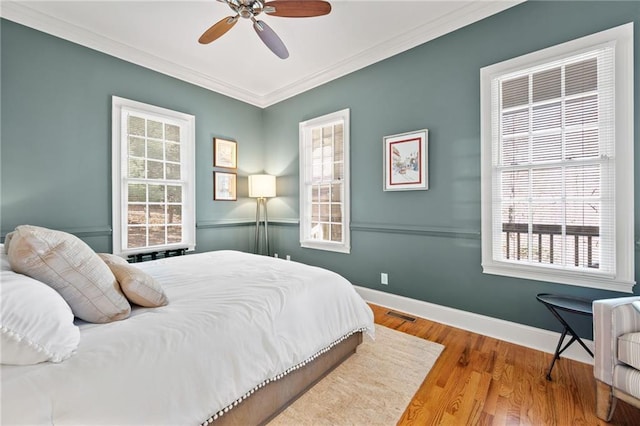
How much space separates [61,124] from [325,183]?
2.91 metres

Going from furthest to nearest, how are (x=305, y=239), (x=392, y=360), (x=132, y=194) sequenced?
(x=305, y=239), (x=132, y=194), (x=392, y=360)

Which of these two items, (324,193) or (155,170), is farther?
(324,193)

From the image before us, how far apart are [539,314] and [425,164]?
64.3 inches

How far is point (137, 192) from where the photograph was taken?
330 centimetres

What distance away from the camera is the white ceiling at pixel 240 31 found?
2.49m

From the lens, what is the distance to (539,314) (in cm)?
226

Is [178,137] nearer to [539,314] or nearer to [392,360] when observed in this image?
[392,360]

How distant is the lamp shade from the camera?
4.20m

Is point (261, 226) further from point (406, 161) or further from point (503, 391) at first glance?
point (503, 391)

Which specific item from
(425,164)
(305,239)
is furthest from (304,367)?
(305,239)

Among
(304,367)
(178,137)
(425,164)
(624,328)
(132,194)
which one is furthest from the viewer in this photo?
(178,137)

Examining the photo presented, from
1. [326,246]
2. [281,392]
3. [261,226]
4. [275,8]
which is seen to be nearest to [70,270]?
[281,392]

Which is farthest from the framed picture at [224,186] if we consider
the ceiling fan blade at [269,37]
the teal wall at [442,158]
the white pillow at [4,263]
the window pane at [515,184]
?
the window pane at [515,184]

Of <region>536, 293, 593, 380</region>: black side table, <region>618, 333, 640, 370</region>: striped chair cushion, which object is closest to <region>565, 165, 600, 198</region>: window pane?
<region>536, 293, 593, 380</region>: black side table
